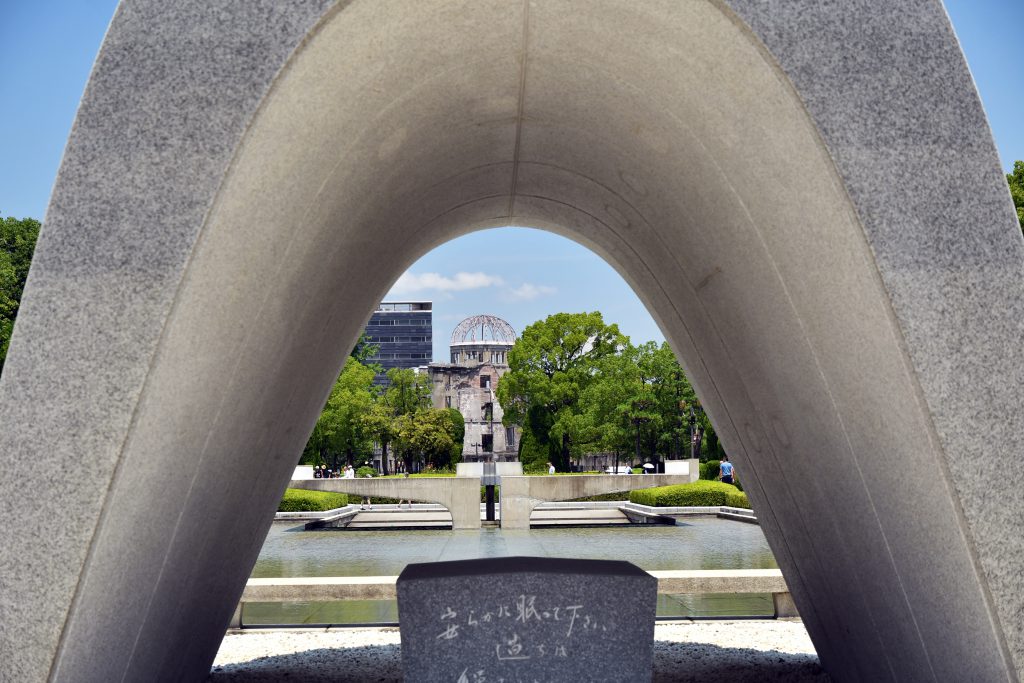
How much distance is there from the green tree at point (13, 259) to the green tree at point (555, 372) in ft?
83.5

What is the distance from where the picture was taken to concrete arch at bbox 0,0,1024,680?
3764 millimetres

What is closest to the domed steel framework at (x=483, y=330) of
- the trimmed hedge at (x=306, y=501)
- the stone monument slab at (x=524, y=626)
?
the trimmed hedge at (x=306, y=501)

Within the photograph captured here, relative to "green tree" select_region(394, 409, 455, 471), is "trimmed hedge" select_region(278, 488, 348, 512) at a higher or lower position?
lower

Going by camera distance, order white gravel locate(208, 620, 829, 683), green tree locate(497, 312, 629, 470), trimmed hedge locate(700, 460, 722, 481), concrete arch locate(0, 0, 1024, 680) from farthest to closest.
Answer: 1. green tree locate(497, 312, 629, 470)
2. trimmed hedge locate(700, 460, 722, 481)
3. white gravel locate(208, 620, 829, 683)
4. concrete arch locate(0, 0, 1024, 680)

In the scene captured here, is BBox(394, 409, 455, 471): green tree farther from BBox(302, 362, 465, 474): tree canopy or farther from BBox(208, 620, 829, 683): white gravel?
BBox(208, 620, 829, 683): white gravel

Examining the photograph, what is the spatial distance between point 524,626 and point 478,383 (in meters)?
89.6

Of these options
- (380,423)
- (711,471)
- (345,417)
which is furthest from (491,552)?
(380,423)

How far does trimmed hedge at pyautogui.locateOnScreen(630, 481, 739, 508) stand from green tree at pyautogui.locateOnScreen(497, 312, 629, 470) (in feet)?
68.6

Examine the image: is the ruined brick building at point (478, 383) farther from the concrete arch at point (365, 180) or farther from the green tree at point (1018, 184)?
the concrete arch at point (365, 180)

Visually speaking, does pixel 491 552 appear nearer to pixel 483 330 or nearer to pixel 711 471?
pixel 711 471

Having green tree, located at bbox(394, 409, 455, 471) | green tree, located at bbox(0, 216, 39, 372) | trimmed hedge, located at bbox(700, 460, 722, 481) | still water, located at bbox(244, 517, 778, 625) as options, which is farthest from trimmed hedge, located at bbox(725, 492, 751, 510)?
green tree, located at bbox(394, 409, 455, 471)

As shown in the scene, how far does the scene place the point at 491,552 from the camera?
730 inches

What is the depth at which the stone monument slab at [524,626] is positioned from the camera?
482 centimetres

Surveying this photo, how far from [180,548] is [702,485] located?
26004 millimetres
